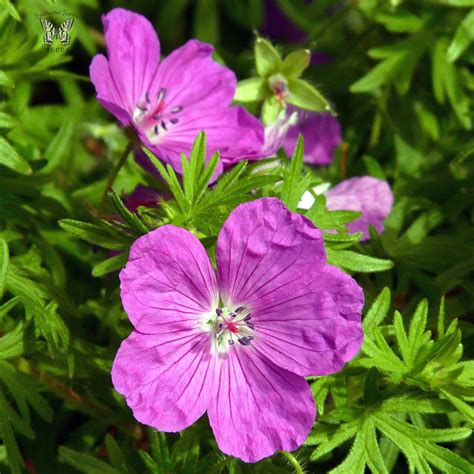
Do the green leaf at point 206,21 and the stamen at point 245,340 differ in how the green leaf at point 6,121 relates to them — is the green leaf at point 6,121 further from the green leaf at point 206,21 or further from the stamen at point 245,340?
the green leaf at point 206,21

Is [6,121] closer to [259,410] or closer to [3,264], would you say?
[3,264]

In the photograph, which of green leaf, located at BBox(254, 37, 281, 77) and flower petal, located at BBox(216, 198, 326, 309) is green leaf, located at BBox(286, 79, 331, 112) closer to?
green leaf, located at BBox(254, 37, 281, 77)

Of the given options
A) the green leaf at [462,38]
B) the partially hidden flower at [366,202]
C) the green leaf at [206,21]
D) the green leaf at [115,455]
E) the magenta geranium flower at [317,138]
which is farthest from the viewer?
the green leaf at [206,21]

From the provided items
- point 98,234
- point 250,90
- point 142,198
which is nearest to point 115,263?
point 98,234

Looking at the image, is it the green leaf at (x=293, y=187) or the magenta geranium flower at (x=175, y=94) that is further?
the magenta geranium flower at (x=175, y=94)

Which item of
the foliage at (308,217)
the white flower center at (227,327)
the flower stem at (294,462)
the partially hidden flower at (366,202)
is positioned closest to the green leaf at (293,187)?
the foliage at (308,217)
